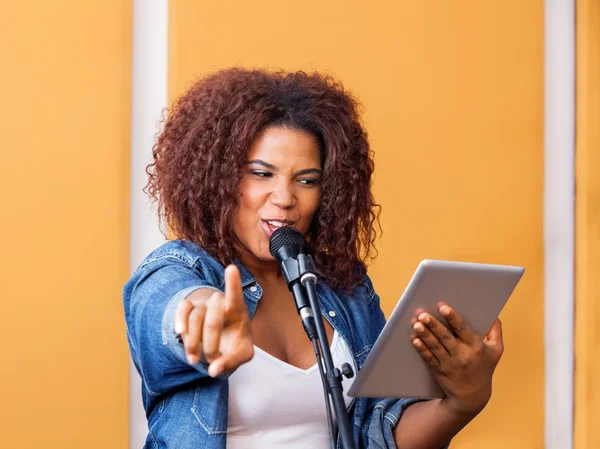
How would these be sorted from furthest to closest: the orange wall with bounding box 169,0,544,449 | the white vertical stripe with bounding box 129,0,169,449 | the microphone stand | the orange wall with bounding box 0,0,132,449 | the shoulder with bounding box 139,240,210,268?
the orange wall with bounding box 169,0,544,449 → the white vertical stripe with bounding box 129,0,169,449 → the orange wall with bounding box 0,0,132,449 → the shoulder with bounding box 139,240,210,268 → the microphone stand

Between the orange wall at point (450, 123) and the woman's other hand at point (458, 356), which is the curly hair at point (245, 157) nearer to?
the woman's other hand at point (458, 356)

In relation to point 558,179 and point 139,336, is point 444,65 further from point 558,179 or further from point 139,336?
point 139,336

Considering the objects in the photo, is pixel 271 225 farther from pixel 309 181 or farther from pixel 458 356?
pixel 458 356

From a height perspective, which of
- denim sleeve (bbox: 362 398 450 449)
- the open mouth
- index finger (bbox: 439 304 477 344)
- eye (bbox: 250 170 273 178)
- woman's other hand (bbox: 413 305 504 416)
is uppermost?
eye (bbox: 250 170 273 178)

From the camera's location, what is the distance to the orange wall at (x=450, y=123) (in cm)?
259

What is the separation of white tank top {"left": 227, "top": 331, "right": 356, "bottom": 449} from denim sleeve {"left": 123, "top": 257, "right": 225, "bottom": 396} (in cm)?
14

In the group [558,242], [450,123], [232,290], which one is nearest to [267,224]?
[232,290]

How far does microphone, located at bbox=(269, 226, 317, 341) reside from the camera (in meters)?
1.22

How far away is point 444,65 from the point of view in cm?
272

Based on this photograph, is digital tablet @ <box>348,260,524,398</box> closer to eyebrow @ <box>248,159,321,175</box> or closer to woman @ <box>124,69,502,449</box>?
woman @ <box>124,69,502,449</box>

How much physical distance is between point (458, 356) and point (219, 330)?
0.64m

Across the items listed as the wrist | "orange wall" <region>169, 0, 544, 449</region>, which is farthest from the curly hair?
"orange wall" <region>169, 0, 544, 449</region>

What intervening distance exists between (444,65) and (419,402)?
1.31 metres

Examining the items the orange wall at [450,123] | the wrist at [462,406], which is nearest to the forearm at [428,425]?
the wrist at [462,406]
